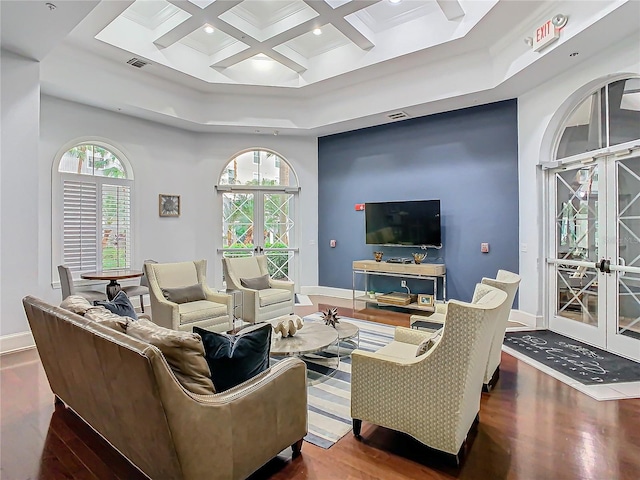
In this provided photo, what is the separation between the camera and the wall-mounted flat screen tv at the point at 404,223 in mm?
5922

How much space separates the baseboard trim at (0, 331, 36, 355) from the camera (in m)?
4.00

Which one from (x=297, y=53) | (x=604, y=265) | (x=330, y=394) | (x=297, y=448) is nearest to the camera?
(x=297, y=448)

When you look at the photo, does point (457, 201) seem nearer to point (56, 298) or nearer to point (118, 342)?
point (118, 342)

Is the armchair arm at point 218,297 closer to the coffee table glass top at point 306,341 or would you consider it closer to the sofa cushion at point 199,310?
the sofa cushion at point 199,310

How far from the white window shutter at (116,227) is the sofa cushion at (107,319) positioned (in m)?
4.03

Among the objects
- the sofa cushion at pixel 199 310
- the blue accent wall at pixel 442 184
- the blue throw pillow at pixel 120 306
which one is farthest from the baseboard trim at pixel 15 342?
the blue accent wall at pixel 442 184

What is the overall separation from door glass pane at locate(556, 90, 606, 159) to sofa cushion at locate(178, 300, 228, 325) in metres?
4.98

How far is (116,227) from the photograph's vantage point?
596 cm

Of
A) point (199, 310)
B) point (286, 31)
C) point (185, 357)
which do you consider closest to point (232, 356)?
point (185, 357)

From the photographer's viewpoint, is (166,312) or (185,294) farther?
(185,294)

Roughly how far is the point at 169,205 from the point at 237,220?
1324mm

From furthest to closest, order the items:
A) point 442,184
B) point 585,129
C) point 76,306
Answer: point 442,184 → point 585,129 → point 76,306

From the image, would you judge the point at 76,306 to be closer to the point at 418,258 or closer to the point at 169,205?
the point at 169,205

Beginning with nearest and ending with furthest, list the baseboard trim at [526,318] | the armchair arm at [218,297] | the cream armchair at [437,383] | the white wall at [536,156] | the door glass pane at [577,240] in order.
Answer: the cream armchair at [437,383]
the door glass pane at [577,240]
the white wall at [536,156]
the armchair arm at [218,297]
the baseboard trim at [526,318]
